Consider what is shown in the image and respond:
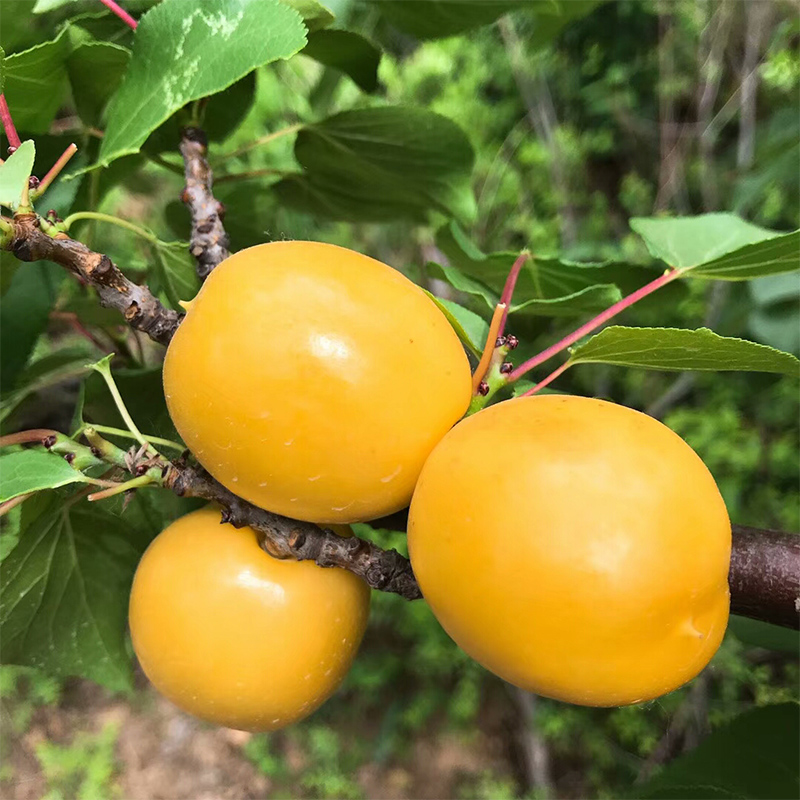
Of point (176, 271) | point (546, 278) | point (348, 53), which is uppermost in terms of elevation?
point (348, 53)

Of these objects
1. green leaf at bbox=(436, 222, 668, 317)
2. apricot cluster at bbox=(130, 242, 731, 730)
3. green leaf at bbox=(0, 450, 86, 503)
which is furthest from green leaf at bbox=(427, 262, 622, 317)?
green leaf at bbox=(0, 450, 86, 503)

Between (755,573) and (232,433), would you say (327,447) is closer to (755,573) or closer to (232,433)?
(232,433)

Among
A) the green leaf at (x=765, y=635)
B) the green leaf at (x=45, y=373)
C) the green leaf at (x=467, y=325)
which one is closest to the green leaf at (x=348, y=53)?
the green leaf at (x=467, y=325)

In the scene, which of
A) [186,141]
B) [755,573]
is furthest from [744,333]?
[186,141]

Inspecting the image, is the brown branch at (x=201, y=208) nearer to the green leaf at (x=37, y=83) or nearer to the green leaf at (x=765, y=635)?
the green leaf at (x=37, y=83)

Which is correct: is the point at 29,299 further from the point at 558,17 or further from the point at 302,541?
the point at 558,17

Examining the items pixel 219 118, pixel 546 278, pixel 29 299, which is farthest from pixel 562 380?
pixel 29 299

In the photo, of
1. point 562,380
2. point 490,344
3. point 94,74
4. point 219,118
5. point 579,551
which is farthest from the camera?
point 562,380
